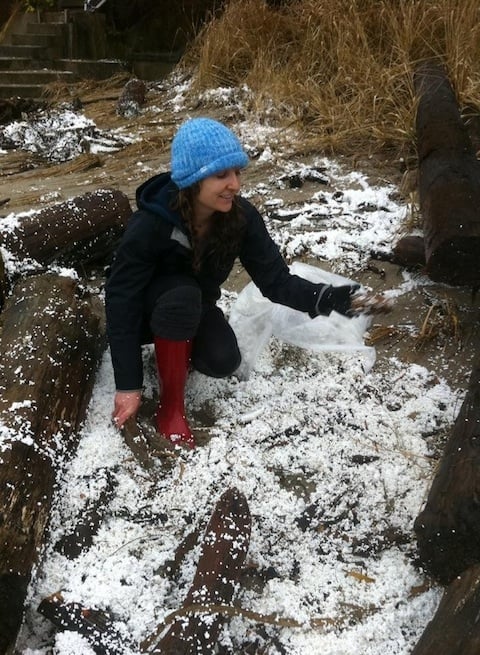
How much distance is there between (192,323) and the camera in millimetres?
2172

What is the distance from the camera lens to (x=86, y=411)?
2279mm

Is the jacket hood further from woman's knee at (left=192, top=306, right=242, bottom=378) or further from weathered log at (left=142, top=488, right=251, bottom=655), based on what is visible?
weathered log at (left=142, top=488, right=251, bottom=655)

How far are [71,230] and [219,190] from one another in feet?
3.94

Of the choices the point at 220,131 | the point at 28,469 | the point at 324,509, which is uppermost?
the point at 220,131

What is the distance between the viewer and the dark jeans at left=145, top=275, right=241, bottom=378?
2.13 meters

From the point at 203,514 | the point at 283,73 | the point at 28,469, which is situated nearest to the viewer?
the point at 28,469

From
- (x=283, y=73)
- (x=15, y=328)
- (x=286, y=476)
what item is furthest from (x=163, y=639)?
(x=283, y=73)

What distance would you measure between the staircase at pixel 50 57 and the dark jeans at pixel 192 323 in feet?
20.4

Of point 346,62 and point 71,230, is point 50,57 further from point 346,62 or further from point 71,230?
point 71,230

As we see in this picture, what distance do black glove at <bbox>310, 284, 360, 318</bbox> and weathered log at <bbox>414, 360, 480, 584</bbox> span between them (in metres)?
0.69

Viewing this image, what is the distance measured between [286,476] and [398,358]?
818 millimetres

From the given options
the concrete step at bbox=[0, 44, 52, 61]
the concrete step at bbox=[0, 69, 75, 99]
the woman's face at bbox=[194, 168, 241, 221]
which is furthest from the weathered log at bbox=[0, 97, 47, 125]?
the woman's face at bbox=[194, 168, 241, 221]

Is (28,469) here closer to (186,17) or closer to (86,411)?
(86,411)

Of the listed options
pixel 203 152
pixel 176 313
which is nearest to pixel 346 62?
pixel 203 152
